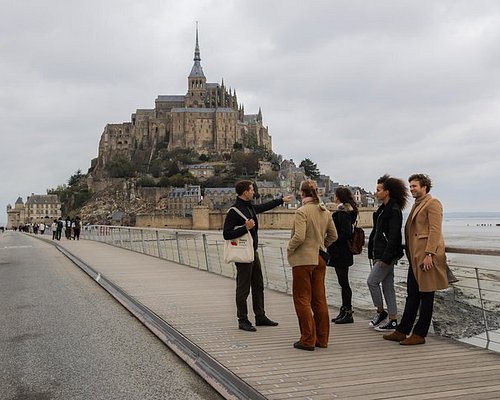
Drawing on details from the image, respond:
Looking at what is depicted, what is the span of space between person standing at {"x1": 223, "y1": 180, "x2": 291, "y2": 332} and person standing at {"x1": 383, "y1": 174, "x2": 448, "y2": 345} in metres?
1.34

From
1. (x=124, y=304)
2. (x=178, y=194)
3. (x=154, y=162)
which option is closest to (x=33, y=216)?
(x=154, y=162)

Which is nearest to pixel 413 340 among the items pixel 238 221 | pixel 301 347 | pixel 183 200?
pixel 301 347

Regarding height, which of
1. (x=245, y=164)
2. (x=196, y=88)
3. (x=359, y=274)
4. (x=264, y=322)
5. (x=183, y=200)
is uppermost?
(x=196, y=88)

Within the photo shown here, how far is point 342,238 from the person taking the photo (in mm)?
5680

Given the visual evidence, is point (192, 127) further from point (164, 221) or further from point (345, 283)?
point (345, 283)

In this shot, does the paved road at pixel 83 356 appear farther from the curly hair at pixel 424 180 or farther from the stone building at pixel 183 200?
the stone building at pixel 183 200

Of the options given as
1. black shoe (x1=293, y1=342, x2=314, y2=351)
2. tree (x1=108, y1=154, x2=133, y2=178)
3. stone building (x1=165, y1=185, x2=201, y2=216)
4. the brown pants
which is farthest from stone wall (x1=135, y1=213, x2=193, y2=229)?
black shoe (x1=293, y1=342, x2=314, y2=351)

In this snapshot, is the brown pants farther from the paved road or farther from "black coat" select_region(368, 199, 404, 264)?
the paved road

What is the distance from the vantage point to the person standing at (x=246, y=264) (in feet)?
18.3

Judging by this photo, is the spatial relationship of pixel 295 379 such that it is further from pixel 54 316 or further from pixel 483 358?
pixel 54 316

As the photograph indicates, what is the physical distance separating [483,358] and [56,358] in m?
3.40

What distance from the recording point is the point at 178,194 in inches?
3671

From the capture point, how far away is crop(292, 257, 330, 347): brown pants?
4.71 metres

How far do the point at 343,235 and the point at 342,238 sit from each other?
1.5 inches
